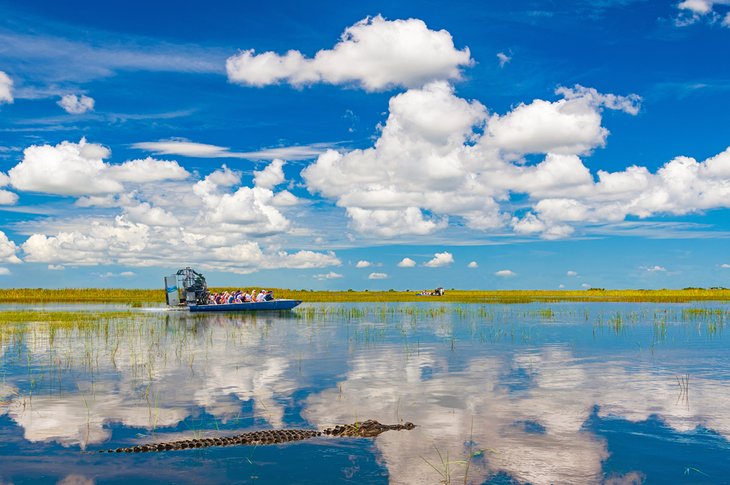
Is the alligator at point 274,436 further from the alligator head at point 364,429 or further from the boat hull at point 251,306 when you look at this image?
the boat hull at point 251,306

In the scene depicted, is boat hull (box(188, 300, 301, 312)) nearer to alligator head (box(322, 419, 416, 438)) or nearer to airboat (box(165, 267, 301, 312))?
airboat (box(165, 267, 301, 312))

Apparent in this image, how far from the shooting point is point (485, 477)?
10.8 metres

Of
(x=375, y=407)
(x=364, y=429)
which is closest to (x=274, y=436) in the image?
(x=364, y=429)

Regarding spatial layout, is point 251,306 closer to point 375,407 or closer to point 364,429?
point 375,407

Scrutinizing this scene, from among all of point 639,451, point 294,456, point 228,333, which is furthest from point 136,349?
point 639,451

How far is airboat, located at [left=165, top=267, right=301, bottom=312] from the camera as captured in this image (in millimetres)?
59062

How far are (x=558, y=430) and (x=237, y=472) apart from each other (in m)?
7.19

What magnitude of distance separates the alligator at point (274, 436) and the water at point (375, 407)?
0.95ft

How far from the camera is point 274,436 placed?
13.0 meters

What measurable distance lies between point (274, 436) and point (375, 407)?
389 cm

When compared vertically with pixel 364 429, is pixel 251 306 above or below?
above

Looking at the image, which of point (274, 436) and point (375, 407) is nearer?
point (274, 436)

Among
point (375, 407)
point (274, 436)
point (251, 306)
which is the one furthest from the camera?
point (251, 306)

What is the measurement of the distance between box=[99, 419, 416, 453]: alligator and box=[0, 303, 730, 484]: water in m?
0.29
